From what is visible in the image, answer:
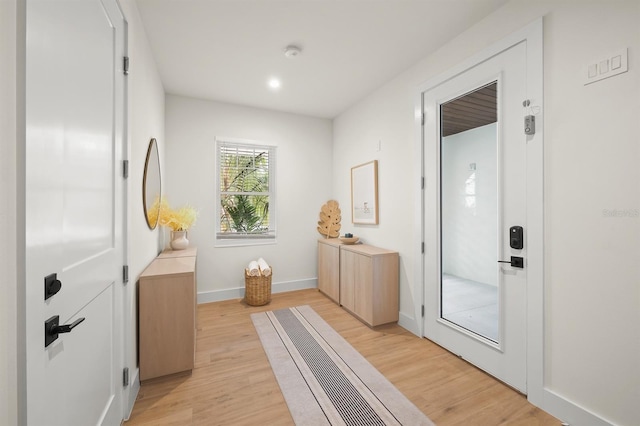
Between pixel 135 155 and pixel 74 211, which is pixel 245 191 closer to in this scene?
pixel 135 155

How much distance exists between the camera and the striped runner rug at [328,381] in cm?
169

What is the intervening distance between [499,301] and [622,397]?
718 mm

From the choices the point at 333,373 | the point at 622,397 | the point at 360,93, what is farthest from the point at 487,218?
the point at 360,93

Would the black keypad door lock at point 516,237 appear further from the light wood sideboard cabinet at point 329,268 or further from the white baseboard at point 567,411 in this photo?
the light wood sideboard cabinet at point 329,268

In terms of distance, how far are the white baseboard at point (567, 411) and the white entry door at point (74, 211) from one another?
2.49m

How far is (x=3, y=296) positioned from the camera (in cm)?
69

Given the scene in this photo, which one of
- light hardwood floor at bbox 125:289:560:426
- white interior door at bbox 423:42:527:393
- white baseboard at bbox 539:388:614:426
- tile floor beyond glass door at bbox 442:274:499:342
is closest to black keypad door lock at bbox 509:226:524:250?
white interior door at bbox 423:42:527:393

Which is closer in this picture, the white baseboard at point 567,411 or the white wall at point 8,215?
the white wall at point 8,215

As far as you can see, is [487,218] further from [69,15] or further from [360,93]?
[69,15]

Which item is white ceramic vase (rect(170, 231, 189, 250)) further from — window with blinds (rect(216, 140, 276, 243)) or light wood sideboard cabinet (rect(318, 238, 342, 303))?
light wood sideboard cabinet (rect(318, 238, 342, 303))

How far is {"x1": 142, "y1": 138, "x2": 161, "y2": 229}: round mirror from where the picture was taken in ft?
7.29

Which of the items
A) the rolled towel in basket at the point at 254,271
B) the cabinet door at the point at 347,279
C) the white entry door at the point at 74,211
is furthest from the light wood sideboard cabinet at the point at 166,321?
the cabinet door at the point at 347,279

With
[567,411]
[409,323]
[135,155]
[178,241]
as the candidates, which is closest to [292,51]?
[135,155]

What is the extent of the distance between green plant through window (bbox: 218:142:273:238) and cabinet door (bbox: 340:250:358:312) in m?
1.37
